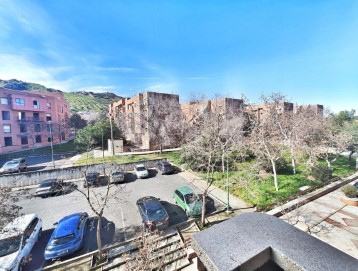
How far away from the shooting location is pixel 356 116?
2242 inches

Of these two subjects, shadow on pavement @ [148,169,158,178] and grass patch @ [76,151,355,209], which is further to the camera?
shadow on pavement @ [148,169,158,178]

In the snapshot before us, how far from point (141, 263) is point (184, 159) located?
1856 centimetres

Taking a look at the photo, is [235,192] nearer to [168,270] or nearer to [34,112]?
[168,270]

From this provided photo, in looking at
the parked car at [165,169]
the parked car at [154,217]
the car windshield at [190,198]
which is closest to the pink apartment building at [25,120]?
the parked car at [165,169]

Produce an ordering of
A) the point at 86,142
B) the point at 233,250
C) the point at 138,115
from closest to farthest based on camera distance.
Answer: the point at 233,250 → the point at 86,142 → the point at 138,115

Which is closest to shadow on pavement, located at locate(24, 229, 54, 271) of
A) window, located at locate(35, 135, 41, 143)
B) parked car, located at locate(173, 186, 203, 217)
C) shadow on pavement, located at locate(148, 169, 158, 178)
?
parked car, located at locate(173, 186, 203, 217)

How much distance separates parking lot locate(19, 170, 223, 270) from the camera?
1046cm

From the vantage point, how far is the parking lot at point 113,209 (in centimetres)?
1046

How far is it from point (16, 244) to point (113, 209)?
239 inches

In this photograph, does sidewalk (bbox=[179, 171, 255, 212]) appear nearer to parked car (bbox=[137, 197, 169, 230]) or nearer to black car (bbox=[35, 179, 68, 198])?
A: parked car (bbox=[137, 197, 169, 230])

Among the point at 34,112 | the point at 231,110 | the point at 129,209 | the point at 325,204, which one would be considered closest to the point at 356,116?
the point at 231,110

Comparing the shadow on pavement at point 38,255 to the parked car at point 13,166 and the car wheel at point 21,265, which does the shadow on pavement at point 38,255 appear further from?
the parked car at point 13,166

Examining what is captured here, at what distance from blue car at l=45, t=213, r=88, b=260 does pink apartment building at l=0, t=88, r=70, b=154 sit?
27974mm

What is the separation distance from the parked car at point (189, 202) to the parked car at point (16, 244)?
9314 millimetres
